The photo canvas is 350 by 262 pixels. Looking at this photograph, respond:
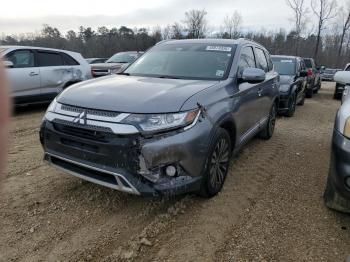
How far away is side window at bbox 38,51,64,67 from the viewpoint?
855 centimetres

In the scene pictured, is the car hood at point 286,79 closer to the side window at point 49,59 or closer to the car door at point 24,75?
the side window at point 49,59

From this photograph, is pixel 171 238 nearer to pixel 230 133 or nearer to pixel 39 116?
pixel 230 133

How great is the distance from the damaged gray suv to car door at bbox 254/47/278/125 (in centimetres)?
106

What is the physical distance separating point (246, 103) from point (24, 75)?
18.4ft

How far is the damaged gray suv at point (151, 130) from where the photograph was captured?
10.3ft

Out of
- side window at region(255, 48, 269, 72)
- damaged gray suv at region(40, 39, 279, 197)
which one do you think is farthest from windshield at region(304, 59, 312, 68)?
damaged gray suv at region(40, 39, 279, 197)

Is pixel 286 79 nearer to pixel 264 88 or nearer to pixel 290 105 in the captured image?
pixel 290 105

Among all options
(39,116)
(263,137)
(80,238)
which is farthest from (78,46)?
(80,238)

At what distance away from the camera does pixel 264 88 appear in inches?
219

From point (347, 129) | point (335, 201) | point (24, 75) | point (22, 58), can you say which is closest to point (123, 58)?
point (22, 58)

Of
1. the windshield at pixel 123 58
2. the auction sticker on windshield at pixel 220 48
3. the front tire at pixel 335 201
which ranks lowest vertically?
the front tire at pixel 335 201

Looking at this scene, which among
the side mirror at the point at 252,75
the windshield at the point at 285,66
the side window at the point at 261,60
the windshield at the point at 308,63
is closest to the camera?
the side mirror at the point at 252,75

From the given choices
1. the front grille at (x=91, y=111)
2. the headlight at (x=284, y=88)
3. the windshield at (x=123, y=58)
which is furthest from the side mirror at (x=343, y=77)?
the windshield at (x=123, y=58)

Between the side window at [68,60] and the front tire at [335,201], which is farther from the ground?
the side window at [68,60]
